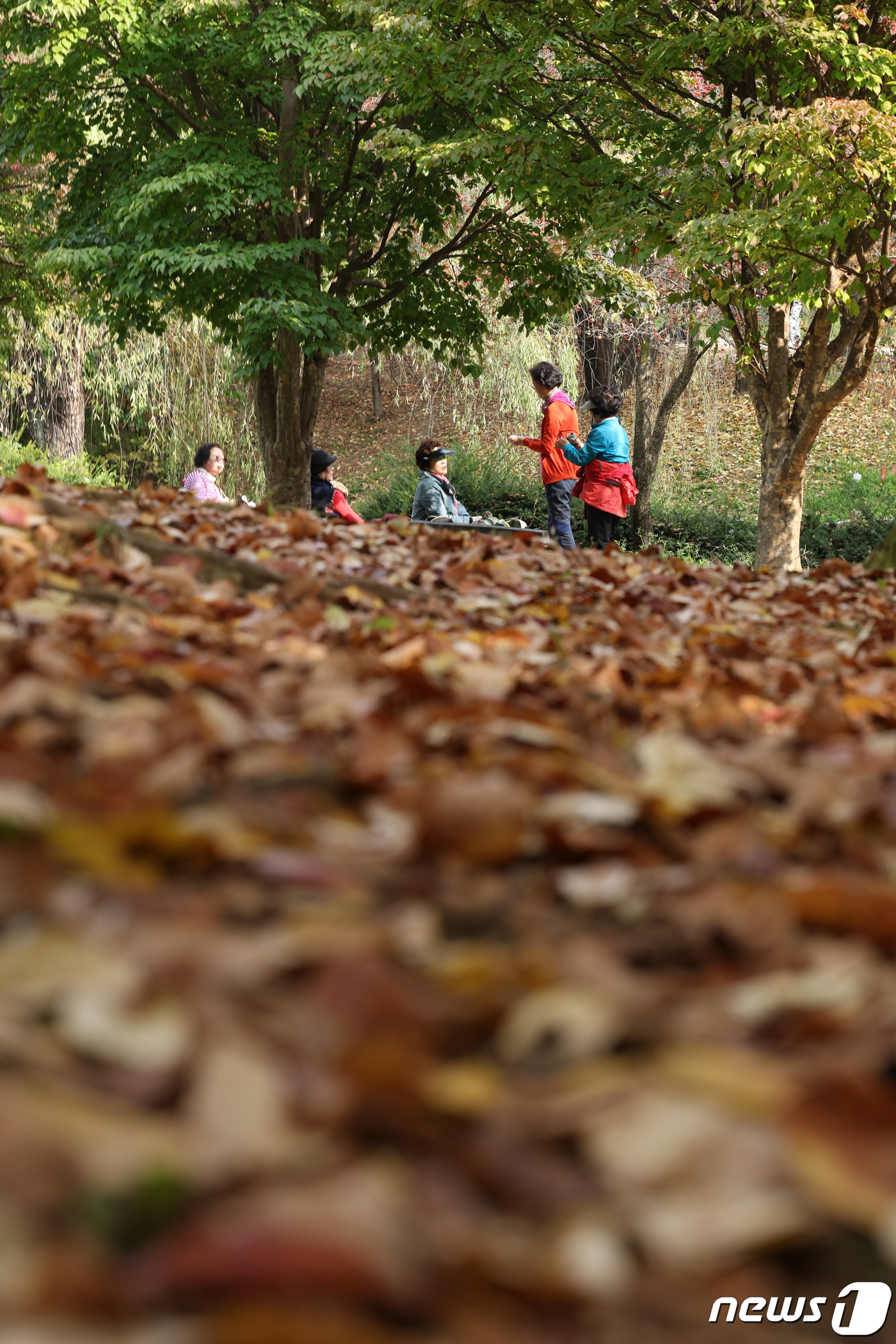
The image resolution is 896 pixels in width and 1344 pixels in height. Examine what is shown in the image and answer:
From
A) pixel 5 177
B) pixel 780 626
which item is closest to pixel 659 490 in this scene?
pixel 5 177

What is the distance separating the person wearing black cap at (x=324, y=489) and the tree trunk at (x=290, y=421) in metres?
1.79

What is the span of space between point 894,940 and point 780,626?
2.84 m

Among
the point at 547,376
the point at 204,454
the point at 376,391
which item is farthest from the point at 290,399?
the point at 376,391

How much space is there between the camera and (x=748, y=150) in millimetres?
7637

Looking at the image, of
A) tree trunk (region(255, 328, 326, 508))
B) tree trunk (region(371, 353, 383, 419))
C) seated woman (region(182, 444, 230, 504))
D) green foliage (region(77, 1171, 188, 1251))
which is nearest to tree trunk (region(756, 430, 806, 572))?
tree trunk (region(255, 328, 326, 508))

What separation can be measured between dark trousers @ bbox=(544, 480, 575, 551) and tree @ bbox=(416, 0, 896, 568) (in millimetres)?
1845

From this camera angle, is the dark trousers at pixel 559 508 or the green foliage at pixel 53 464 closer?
the dark trousers at pixel 559 508

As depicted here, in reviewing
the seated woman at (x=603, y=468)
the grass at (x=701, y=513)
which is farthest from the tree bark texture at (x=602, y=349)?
the seated woman at (x=603, y=468)

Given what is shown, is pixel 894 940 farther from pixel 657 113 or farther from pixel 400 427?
pixel 400 427

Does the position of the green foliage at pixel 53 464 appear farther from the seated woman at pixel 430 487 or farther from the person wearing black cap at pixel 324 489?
the seated woman at pixel 430 487

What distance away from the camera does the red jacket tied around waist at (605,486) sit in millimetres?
8852

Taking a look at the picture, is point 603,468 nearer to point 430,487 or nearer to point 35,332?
point 430,487

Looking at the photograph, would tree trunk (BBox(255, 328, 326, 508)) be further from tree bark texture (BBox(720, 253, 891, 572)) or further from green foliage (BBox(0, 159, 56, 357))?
tree bark texture (BBox(720, 253, 891, 572))

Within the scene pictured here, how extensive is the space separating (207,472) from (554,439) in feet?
9.36
